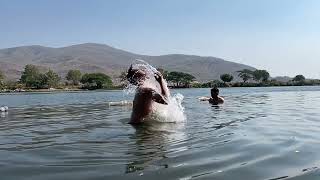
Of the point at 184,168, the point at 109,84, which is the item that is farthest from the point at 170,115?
the point at 109,84

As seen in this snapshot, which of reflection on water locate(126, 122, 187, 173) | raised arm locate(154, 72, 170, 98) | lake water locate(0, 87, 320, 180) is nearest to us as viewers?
lake water locate(0, 87, 320, 180)

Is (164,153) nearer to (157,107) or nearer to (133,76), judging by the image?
(133,76)

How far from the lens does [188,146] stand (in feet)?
36.5

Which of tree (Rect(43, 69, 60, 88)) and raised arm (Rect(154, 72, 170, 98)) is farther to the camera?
tree (Rect(43, 69, 60, 88))

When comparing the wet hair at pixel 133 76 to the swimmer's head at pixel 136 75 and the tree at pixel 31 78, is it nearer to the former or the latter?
the swimmer's head at pixel 136 75

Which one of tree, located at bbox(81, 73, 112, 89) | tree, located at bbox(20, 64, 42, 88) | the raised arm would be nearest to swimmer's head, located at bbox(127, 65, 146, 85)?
the raised arm

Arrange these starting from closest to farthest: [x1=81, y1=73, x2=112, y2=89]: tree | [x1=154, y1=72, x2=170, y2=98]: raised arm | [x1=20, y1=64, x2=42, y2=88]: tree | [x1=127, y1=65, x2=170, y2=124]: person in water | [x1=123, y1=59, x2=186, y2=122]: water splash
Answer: [x1=127, y1=65, x2=170, y2=124]: person in water, [x1=123, y1=59, x2=186, y2=122]: water splash, [x1=154, y1=72, x2=170, y2=98]: raised arm, [x1=81, y1=73, x2=112, y2=89]: tree, [x1=20, y1=64, x2=42, y2=88]: tree

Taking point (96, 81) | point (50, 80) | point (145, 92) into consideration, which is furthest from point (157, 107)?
point (50, 80)

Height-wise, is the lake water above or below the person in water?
below

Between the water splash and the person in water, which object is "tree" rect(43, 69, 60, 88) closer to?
the water splash

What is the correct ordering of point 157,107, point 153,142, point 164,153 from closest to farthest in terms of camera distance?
point 164,153 → point 153,142 → point 157,107

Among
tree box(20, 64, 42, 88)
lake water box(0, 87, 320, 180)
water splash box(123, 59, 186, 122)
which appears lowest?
lake water box(0, 87, 320, 180)

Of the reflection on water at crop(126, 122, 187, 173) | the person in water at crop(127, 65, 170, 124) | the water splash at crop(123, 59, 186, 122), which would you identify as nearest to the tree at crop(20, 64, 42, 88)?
the water splash at crop(123, 59, 186, 122)

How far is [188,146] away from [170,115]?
708cm
